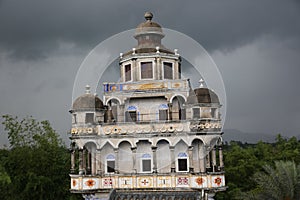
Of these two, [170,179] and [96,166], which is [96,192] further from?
[170,179]

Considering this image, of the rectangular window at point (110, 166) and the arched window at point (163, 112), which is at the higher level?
the arched window at point (163, 112)

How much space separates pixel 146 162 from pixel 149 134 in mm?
2176

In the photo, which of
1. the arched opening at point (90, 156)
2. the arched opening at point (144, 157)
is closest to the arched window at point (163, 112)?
the arched opening at point (144, 157)

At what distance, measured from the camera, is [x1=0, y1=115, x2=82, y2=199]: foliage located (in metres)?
31.1

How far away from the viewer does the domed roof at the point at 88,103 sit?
2709 cm

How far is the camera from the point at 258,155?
150 ft

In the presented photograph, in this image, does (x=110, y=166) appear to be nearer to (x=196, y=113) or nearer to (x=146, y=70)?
(x=196, y=113)

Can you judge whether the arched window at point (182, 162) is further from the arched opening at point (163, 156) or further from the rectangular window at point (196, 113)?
the rectangular window at point (196, 113)

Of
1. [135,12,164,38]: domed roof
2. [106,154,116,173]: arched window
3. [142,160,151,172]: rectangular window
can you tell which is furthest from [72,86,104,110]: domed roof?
[135,12,164,38]: domed roof

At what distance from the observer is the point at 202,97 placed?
84.5 ft

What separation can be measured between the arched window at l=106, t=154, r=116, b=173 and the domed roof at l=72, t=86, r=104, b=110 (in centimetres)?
329

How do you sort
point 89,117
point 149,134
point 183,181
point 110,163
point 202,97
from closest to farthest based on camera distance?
point 183,181
point 202,97
point 149,134
point 89,117
point 110,163

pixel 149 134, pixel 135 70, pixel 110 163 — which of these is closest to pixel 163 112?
pixel 149 134

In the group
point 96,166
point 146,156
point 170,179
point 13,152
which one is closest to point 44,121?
point 13,152
